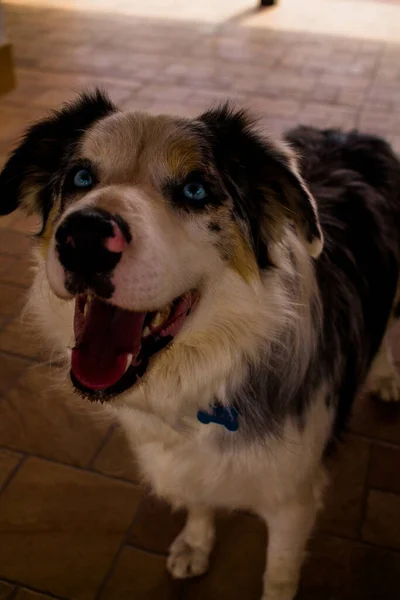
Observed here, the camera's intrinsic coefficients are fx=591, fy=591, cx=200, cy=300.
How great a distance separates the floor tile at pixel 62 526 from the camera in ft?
5.92

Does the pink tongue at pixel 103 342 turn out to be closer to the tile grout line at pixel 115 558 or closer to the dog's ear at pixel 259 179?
the dog's ear at pixel 259 179

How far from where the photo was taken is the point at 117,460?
2141mm

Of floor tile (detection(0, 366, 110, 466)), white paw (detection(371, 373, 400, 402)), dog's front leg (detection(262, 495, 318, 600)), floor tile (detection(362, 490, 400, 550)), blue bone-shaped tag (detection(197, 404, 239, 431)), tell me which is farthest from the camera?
white paw (detection(371, 373, 400, 402))

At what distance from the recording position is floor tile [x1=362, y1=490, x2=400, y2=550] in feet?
6.22

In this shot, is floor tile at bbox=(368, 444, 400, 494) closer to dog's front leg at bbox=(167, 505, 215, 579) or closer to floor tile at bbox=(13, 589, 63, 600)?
dog's front leg at bbox=(167, 505, 215, 579)

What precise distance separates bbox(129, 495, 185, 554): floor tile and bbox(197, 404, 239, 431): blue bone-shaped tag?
2.22 feet

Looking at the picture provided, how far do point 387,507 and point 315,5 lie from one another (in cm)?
695

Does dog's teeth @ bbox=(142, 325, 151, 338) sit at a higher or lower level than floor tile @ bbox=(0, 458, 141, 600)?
higher

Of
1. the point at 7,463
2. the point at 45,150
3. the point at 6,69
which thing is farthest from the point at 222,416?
the point at 6,69

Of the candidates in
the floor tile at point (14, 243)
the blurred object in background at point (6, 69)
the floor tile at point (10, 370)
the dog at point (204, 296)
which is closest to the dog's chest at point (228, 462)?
the dog at point (204, 296)

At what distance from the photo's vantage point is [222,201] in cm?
134

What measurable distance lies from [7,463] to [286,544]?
106 centimetres

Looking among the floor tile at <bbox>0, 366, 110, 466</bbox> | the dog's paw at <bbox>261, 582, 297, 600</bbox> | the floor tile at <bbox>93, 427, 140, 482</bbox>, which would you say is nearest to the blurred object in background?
the floor tile at <bbox>0, 366, 110, 466</bbox>

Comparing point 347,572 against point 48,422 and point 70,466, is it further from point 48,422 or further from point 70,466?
point 48,422
